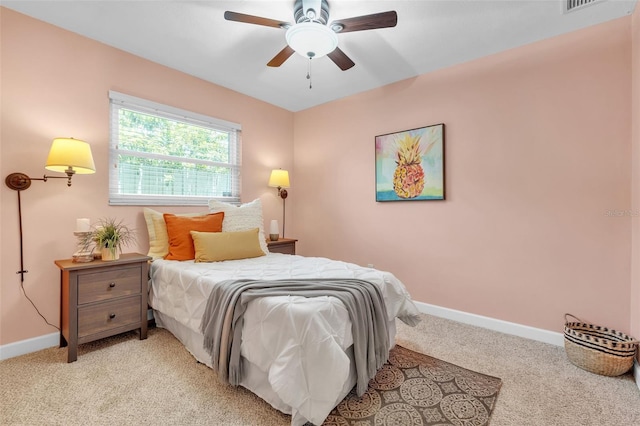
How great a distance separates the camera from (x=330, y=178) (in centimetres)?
396

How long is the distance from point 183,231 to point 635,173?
367 cm

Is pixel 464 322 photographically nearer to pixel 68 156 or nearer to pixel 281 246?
pixel 281 246

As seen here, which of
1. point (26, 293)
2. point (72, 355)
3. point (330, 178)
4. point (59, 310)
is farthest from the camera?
point (330, 178)

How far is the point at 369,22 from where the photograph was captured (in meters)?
1.88

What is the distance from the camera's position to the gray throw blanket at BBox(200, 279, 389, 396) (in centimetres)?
165

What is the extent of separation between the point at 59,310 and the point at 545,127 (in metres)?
4.41

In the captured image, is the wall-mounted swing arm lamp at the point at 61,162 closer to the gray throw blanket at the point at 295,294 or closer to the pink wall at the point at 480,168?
the pink wall at the point at 480,168

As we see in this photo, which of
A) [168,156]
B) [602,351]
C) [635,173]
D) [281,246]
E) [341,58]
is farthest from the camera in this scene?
[281,246]

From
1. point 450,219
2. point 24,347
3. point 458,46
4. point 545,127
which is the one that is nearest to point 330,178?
point 450,219

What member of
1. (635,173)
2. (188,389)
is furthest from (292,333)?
(635,173)

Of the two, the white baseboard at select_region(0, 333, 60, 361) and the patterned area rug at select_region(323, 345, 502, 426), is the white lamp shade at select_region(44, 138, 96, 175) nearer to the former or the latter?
the white baseboard at select_region(0, 333, 60, 361)

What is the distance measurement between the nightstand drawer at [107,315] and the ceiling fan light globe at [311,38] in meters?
2.41

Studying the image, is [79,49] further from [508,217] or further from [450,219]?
[508,217]

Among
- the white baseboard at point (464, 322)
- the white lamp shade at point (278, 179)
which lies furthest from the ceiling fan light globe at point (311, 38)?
the white baseboard at point (464, 322)
